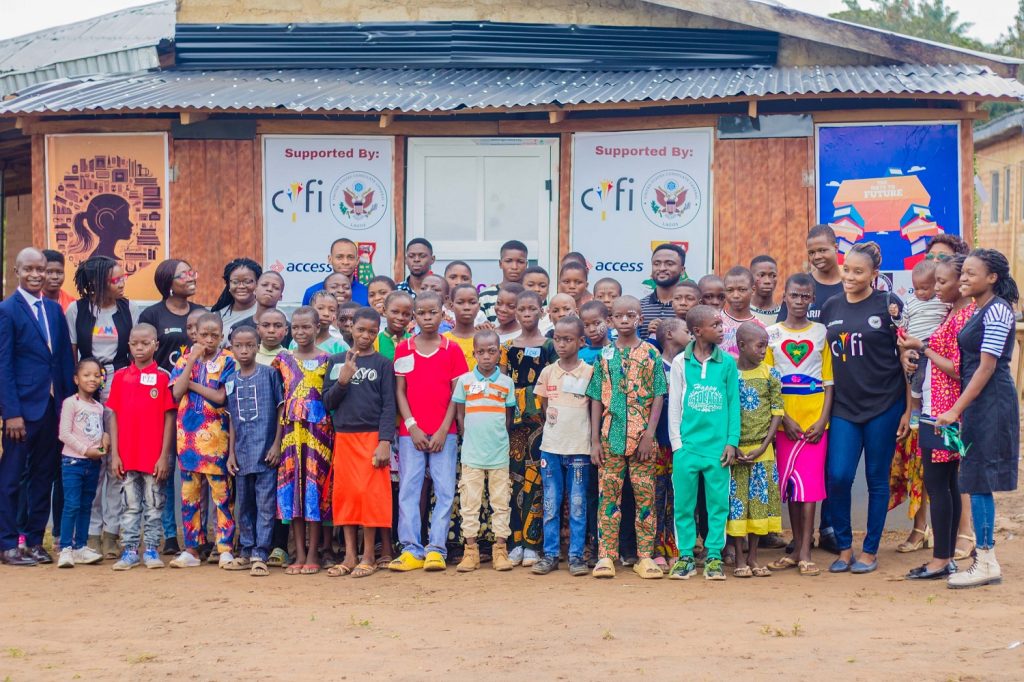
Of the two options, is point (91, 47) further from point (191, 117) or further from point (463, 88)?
point (463, 88)

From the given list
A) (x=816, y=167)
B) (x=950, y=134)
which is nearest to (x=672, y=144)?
(x=816, y=167)

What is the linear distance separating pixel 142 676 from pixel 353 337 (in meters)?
2.69

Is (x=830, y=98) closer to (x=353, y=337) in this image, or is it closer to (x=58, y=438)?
(x=353, y=337)

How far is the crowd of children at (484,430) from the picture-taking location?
274 inches

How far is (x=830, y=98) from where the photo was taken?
9352 mm

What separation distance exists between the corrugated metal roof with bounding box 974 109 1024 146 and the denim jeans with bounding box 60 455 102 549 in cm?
1721

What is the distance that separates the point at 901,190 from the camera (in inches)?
368

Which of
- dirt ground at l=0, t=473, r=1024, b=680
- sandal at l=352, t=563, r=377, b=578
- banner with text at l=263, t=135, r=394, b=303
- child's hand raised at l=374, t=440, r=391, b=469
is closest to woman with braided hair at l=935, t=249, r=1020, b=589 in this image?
dirt ground at l=0, t=473, r=1024, b=680

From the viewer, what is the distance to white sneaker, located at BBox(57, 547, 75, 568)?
24.6ft

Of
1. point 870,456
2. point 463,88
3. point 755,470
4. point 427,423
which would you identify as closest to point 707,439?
point 755,470

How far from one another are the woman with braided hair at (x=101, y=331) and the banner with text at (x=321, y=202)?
245cm

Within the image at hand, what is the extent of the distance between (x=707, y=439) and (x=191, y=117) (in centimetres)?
537

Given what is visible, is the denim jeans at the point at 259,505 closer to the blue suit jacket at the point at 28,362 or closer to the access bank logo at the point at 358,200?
the blue suit jacket at the point at 28,362

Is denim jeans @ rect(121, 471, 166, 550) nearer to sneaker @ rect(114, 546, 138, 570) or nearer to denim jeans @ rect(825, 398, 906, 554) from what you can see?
sneaker @ rect(114, 546, 138, 570)
